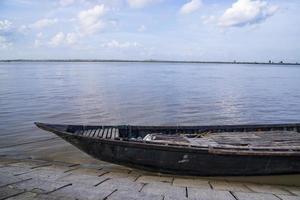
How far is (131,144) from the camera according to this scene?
10.0 metres

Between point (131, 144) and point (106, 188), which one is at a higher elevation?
point (131, 144)

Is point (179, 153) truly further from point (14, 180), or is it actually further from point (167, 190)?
point (14, 180)

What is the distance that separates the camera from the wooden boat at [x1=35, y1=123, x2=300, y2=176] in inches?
381

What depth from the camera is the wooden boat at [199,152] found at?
31.8ft

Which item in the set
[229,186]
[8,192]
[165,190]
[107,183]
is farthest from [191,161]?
[8,192]

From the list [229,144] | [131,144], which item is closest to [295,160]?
[229,144]

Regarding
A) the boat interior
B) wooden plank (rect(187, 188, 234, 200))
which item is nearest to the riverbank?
wooden plank (rect(187, 188, 234, 200))

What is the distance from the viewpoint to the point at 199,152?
31.8 ft

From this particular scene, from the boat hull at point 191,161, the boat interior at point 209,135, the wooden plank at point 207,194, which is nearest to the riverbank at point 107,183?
the wooden plank at point 207,194

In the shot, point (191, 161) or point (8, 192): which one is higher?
point (191, 161)

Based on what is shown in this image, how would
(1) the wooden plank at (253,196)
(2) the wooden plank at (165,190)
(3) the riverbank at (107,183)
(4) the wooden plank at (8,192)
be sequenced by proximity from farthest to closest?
(1) the wooden plank at (253,196), (2) the wooden plank at (165,190), (3) the riverbank at (107,183), (4) the wooden plank at (8,192)

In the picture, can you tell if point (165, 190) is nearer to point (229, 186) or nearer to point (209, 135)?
point (229, 186)

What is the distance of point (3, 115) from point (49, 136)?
6433 mm

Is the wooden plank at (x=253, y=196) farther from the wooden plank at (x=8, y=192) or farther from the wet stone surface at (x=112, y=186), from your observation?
the wooden plank at (x=8, y=192)
